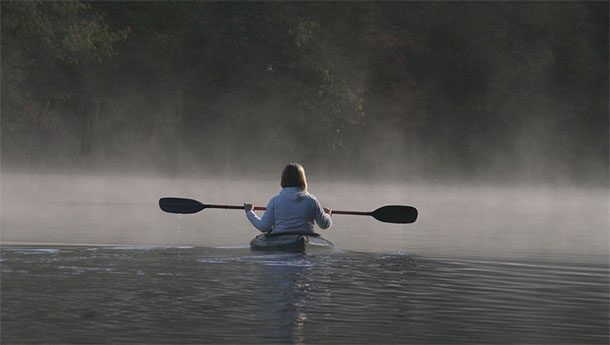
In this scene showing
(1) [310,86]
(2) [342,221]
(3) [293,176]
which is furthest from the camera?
(1) [310,86]

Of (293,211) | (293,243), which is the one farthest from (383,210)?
(293,243)

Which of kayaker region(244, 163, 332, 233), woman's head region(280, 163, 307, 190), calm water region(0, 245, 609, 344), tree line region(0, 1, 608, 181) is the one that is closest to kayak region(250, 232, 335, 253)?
kayaker region(244, 163, 332, 233)

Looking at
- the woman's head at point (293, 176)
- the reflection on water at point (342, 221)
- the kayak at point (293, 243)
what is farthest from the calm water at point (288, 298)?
the reflection on water at point (342, 221)

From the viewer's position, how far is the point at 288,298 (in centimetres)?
1300

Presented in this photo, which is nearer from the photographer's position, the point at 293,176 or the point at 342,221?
the point at 293,176

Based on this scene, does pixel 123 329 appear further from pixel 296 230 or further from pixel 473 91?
pixel 473 91

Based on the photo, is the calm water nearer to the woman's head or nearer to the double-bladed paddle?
the woman's head

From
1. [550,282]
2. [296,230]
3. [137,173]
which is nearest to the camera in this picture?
[550,282]

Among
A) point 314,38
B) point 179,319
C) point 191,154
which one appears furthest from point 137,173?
point 179,319

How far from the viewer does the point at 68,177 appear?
51406 mm

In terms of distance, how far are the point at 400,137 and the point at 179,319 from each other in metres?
49.8

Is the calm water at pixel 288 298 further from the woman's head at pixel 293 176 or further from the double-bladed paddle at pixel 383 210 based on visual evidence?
the double-bladed paddle at pixel 383 210

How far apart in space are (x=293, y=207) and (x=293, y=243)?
1.56 feet

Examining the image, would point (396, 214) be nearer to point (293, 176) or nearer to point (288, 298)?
point (293, 176)
